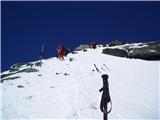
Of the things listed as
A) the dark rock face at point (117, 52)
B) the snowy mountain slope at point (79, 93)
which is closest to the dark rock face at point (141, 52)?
the dark rock face at point (117, 52)

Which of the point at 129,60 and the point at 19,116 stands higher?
the point at 129,60

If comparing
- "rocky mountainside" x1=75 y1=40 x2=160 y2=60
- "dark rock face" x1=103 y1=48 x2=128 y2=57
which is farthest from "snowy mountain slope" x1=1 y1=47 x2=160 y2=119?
"dark rock face" x1=103 y1=48 x2=128 y2=57

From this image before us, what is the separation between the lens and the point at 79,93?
1645cm

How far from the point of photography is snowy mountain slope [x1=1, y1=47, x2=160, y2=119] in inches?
540

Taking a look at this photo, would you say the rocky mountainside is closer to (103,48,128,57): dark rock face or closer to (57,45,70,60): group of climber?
(103,48,128,57): dark rock face

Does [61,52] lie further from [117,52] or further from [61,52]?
[117,52]

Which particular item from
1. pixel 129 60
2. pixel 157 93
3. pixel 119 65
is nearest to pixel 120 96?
pixel 157 93

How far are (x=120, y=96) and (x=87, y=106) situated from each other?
259cm

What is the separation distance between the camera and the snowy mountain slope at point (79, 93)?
540 inches

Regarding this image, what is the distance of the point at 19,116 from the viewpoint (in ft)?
43.7

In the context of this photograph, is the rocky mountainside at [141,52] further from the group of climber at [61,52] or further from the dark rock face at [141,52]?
the group of climber at [61,52]

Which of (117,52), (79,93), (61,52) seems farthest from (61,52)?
(79,93)

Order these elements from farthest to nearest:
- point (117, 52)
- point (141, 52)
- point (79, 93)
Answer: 1. point (117, 52)
2. point (141, 52)
3. point (79, 93)

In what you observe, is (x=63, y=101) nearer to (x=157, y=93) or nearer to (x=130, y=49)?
(x=157, y=93)
